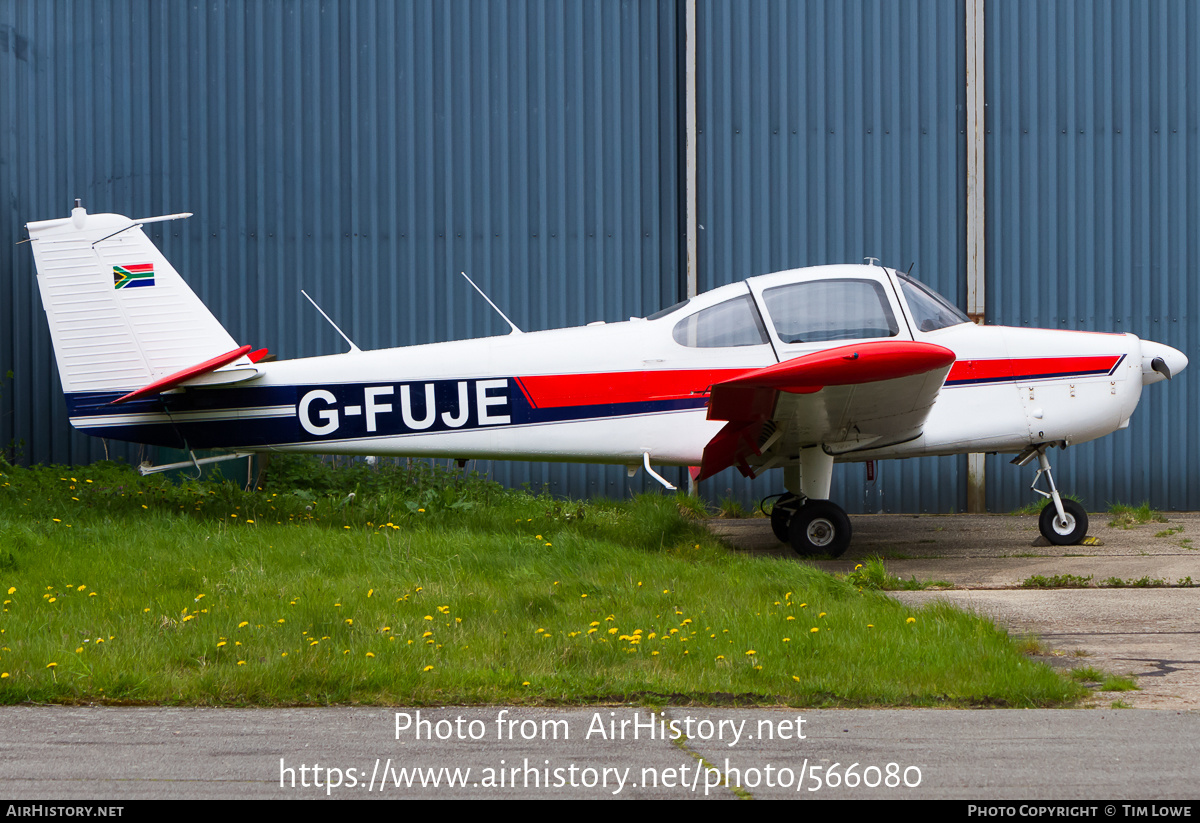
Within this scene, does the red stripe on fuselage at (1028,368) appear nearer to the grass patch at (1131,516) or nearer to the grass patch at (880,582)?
the grass patch at (880,582)

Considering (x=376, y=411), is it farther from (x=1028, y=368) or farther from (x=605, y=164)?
(x=1028, y=368)

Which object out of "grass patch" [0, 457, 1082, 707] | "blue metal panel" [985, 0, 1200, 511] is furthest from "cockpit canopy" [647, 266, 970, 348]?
"blue metal panel" [985, 0, 1200, 511]

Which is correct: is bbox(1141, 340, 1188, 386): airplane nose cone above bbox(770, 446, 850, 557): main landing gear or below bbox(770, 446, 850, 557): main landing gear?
above

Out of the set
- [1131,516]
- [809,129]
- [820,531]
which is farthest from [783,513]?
[809,129]

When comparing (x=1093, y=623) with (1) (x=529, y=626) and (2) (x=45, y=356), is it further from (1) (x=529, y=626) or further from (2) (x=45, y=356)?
(2) (x=45, y=356)

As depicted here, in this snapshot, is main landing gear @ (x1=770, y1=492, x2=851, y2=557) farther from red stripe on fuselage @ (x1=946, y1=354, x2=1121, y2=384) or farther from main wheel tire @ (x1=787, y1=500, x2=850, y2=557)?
red stripe on fuselage @ (x1=946, y1=354, x2=1121, y2=384)

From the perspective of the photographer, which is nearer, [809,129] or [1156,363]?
[1156,363]

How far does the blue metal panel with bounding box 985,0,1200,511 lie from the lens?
10.0m

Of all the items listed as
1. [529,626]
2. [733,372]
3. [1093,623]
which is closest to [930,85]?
[733,372]

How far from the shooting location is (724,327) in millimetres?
7039

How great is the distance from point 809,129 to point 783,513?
4.14 meters

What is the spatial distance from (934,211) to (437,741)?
27.7 feet

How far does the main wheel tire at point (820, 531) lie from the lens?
7062mm

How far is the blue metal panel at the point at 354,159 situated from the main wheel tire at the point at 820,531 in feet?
10.2
